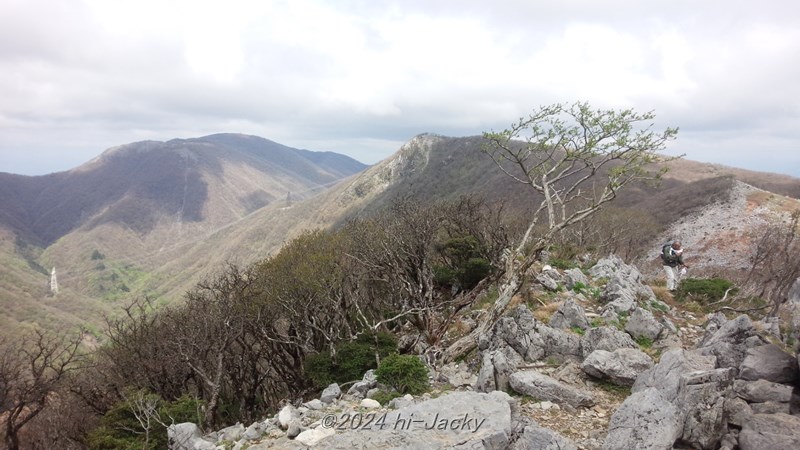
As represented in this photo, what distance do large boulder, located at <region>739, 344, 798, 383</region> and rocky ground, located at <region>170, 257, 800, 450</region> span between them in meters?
0.02

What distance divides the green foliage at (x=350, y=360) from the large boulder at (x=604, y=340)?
25.9ft

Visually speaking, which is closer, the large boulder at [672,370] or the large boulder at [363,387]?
the large boulder at [672,370]

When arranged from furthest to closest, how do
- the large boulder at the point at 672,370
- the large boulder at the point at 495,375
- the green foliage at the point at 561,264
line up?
1. the green foliage at the point at 561,264
2. the large boulder at the point at 495,375
3. the large boulder at the point at 672,370

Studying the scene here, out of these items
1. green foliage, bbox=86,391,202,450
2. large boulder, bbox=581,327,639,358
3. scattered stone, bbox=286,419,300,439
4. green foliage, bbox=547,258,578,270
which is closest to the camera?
scattered stone, bbox=286,419,300,439

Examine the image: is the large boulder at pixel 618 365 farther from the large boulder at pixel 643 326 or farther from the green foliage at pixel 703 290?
the green foliage at pixel 703 290

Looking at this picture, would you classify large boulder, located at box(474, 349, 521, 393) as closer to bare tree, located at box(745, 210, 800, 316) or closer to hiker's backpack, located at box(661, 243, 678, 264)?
bare tree, located at box(745, 210, 800, 316)

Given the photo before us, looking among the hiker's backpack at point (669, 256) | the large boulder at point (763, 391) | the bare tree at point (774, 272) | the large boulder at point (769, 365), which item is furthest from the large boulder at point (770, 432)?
the hiker's backpack at point (669, 256)

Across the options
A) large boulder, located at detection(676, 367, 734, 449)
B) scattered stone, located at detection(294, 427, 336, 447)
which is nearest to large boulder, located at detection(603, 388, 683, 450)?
large boulder, located at detection(676, 367, 734, 449)

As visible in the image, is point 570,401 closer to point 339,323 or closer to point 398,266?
point 398,266

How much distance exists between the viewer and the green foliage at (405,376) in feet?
38.8

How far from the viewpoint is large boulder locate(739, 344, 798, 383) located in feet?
29.2

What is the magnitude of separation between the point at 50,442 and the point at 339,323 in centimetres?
1796

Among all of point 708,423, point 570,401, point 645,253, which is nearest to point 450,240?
point 570,401

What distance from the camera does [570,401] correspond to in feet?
32.8
